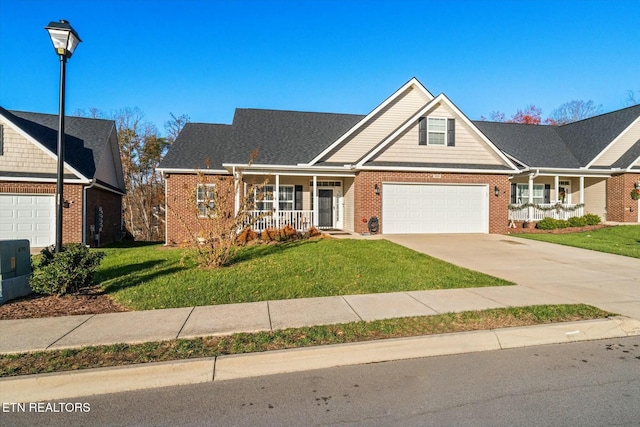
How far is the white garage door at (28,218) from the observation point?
14.2m

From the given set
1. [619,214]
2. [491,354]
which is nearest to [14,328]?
[491,354]

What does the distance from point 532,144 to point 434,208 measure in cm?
1011

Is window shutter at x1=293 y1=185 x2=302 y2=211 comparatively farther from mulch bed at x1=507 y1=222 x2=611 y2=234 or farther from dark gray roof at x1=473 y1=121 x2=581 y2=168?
dark gray roof at x1=473 y1=121 x2=581 y2=168

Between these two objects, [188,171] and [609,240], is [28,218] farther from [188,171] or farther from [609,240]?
[609,240]

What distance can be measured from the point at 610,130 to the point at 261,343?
25039 mm

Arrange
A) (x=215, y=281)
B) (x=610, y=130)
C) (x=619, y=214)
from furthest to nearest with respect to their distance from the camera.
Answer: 1. (x=610, y=130)
2. (x=619, y=214)
3. (x=215, y=281)

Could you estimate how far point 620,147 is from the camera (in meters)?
20.3

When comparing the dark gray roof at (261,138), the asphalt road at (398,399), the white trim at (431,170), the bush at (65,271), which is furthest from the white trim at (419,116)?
the asphalt road at (398,399)

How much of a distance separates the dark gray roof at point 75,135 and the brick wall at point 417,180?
11578 millimetres

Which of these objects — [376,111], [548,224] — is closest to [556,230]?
[548,224]

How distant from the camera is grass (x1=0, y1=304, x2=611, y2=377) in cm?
392

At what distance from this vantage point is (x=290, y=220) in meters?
15.7

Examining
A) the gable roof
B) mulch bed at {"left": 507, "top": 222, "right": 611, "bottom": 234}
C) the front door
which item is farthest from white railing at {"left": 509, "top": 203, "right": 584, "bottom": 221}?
the gable roof

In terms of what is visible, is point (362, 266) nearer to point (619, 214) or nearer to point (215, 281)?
point (215, 281)
